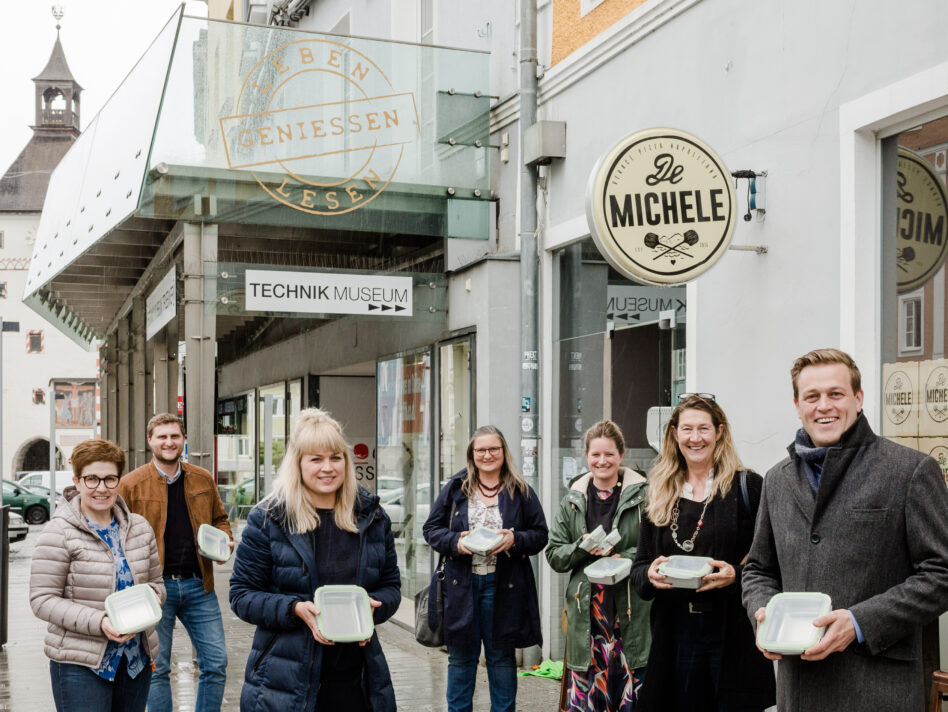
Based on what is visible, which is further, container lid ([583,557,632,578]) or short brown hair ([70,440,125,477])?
container lid ([583,557,632,578])

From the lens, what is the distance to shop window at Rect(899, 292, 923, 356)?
566 centimetres

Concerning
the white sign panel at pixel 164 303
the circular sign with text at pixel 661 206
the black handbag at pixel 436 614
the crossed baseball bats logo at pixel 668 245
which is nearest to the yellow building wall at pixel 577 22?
the circular sign with text at pixel 661 206

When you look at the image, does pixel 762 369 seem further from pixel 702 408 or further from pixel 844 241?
pixel 702 408

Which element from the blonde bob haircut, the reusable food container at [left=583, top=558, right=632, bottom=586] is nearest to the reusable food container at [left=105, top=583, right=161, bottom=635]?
the blonde bob haircut

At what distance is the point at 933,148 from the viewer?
18.5 feet

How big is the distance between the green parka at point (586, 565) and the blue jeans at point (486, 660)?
47 cm

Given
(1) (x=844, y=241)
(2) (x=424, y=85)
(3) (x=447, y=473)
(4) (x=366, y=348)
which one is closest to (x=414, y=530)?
(3) (x=447, y=473)

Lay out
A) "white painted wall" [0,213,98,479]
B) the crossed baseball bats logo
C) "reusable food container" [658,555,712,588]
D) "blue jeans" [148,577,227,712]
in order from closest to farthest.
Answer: "reusable food container" [658,555,712,588] → the crossed baseball bats logo → "blue jeans" [148,577,227,712] → "white painted wall" [0,213,98,479]

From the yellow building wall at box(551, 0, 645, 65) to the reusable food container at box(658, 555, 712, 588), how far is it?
183 inches

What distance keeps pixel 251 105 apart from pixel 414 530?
4510mm

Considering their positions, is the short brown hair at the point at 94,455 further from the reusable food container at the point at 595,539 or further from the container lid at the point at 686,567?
the container lid at the point at 686,567

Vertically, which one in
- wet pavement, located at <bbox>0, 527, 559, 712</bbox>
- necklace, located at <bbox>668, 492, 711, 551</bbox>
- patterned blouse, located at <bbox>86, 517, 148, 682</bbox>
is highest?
necklace, located at <bbox>668, 492, 711, 551</bbox>

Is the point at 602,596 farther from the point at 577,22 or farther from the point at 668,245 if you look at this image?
the point at 577,22

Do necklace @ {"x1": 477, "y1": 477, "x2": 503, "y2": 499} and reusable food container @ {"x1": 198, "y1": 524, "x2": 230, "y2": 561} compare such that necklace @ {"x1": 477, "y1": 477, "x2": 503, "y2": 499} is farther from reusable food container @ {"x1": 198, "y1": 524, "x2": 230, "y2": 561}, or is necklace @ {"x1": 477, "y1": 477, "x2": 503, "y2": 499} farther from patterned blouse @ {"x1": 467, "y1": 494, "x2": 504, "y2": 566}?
reusable food container @ {"x1": 198, "y1": 524, "x2": 230, "y2": 561}
